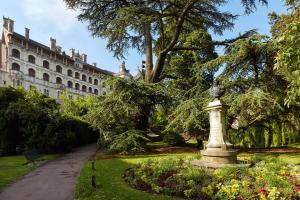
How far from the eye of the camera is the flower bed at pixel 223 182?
7867 mm

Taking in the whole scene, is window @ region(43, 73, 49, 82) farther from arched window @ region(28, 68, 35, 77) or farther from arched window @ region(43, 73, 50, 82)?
arched window @ region(28, 68, 35, 77)

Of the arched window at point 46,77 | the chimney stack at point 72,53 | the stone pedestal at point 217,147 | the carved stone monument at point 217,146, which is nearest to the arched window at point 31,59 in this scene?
the arched window at point 46,77

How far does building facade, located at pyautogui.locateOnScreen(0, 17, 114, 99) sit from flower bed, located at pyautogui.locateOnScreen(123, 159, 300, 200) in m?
37.9

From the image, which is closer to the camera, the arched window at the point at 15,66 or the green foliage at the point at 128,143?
the green foliage at the point at 128,143

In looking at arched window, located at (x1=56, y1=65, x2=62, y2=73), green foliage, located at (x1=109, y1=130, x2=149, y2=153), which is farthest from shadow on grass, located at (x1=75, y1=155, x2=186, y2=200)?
arched window, located at (x1=56, y1=65, x2=62, y2=73)

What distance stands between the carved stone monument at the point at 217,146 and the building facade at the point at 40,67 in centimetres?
3610

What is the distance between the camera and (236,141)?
27.2 metres

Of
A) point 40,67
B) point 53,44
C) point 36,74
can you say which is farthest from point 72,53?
point 36,74

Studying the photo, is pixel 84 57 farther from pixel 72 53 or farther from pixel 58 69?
pixel 58 69

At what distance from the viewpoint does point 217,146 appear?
12.2 metres

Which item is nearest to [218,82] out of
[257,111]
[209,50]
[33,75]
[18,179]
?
[257,111]

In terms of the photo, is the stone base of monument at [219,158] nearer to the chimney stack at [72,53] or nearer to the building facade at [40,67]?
the building facade at [40,67]

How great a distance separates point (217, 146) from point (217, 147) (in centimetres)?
4

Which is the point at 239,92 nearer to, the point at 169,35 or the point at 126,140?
the point at 126,140
